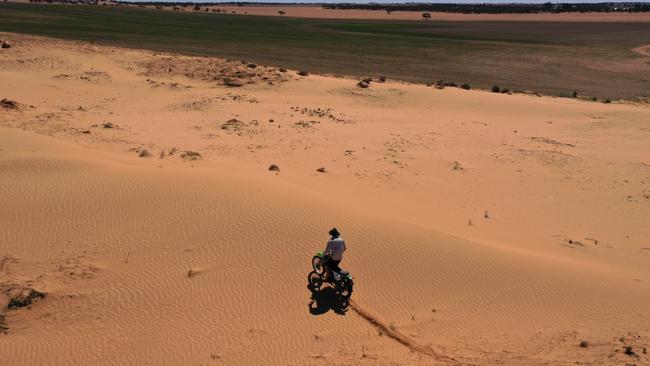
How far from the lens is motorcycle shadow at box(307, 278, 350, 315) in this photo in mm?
9414

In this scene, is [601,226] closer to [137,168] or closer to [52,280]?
[137,168]

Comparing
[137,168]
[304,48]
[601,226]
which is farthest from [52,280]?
[304,48]

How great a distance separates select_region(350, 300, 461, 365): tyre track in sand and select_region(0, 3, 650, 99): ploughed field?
1208 inches

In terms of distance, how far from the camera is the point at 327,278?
382 inches

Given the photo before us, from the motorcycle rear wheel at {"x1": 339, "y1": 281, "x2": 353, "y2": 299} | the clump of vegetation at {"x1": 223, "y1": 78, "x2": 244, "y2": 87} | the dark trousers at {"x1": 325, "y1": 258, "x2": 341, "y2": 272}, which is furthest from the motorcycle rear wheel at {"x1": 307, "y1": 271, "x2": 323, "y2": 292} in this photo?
the clump of vegetation at {"x1": 223, "y1": 78, "x2": 244, "y2": 87}

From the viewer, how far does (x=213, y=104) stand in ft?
80.6

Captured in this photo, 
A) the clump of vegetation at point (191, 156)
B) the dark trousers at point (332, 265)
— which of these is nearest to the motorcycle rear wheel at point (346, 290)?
the dark trousers at point (332, 265)

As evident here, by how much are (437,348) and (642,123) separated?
2180cm

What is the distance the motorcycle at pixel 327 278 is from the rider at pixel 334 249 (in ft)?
0.27

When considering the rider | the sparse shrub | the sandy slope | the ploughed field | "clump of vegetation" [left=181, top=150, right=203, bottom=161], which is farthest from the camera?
the ploughed field

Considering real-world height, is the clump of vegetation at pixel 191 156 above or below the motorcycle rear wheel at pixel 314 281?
above

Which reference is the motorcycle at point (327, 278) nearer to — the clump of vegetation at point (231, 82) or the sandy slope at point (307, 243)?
the sandy slope at point (307, 243)

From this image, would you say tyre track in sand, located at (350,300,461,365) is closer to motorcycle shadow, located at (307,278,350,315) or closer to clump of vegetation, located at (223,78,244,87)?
motorcycle shadow, located at (307,278,350,315)

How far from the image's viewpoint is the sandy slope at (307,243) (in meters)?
8.63
